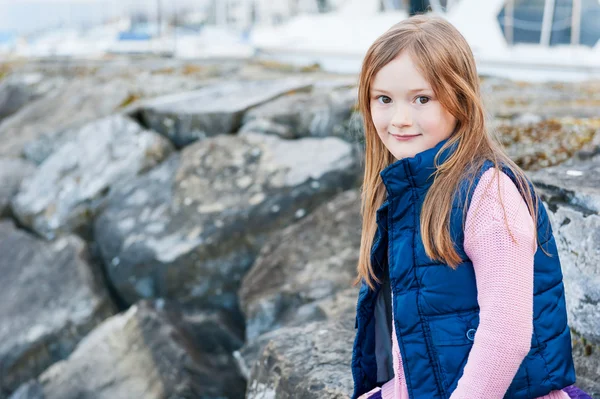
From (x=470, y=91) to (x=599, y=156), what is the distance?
154 cm

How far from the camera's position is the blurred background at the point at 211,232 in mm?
2439

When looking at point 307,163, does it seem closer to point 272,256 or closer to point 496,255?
point 272,256

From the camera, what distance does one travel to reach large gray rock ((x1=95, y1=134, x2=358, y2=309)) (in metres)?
3.94

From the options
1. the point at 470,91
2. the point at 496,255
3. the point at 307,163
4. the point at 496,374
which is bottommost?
the point at 307,163

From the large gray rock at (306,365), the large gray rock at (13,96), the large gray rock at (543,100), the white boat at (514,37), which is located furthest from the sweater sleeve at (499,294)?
the white boat at (514,37)

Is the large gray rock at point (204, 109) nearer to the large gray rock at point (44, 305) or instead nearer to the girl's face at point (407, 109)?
the large gray rock at point (44, 305)

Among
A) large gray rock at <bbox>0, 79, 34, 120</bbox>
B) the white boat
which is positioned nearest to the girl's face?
large gray rock at <bbox>0, 79, 34, 120</bbox>

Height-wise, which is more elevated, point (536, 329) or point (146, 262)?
point (536, 329)

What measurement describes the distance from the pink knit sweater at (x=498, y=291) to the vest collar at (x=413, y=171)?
6.0 inches

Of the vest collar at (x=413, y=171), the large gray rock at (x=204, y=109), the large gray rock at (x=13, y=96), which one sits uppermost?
the vest collar at (x=413, y=171)

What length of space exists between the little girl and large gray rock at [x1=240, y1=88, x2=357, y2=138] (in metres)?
2.86

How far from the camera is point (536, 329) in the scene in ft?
4.86

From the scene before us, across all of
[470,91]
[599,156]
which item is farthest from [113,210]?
[470,91]

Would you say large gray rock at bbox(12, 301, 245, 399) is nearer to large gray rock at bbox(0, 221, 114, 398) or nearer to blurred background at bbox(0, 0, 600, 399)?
blurred background at bbox(0, 0, 600, 399)
